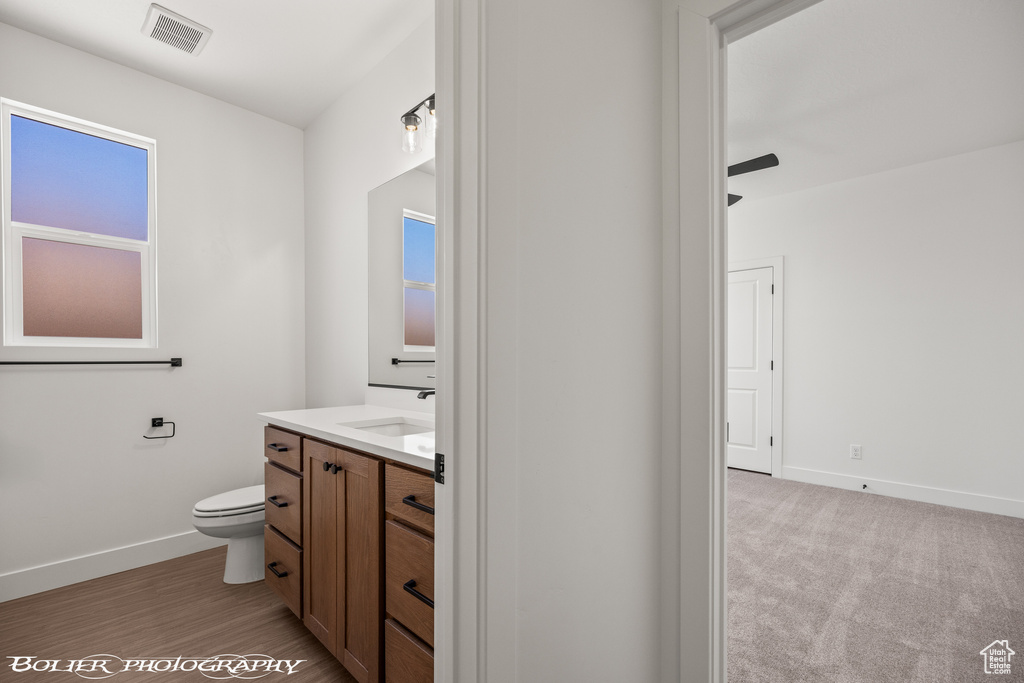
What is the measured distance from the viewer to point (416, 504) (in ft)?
4.11

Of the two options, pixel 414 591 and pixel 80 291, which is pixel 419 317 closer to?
pixel 414 591

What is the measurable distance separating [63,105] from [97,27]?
0.46 meters

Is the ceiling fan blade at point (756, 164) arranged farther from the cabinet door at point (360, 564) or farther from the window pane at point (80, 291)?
the window pane at point (80, 291)

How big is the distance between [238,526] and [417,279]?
1.47 metres

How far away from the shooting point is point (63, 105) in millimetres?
2381

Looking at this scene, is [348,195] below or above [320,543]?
above

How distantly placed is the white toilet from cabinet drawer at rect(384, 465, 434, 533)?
1290mm

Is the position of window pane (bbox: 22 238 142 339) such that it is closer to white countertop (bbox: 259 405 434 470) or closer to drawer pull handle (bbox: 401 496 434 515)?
white countertop (bbox: 259 405 434 470)

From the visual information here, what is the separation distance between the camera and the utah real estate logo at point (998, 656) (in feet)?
5.50

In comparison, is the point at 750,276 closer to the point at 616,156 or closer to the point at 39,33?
the point at 616,156

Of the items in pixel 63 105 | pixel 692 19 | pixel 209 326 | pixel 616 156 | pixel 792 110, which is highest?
pixel 792 110

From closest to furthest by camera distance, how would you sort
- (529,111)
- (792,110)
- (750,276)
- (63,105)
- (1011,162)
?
(529,111)
(63,105)
(792,110)
(1011,162)
(750,276)

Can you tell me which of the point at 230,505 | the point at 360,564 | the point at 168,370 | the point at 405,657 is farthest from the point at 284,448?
the point at 168,370

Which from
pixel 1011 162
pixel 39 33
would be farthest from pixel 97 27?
pixel 1011 162
